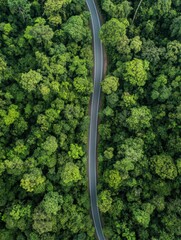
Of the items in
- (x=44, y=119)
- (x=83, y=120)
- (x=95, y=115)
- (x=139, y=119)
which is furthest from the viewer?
(x=95, y=115)

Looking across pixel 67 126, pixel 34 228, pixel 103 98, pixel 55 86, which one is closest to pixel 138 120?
pixel 103 98

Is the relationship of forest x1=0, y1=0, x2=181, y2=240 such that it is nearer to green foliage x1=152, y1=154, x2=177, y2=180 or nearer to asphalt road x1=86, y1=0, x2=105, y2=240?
green foliage x1=152, y1=154, x2=177, y2=180

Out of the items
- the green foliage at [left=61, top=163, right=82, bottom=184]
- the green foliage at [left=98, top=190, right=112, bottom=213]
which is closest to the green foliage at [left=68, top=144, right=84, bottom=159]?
the green foliage at [left=61, top=163, right=82, bottom=184]

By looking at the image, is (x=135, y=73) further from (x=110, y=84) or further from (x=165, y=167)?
(x=165, y=167)

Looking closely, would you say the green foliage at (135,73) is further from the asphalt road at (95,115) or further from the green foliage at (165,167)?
the green foliage at (165,167)

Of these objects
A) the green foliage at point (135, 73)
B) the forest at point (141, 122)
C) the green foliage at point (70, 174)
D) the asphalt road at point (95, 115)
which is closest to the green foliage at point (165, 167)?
the forest at point (141, 122)

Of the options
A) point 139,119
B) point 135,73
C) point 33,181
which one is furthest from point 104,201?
point 135,73
